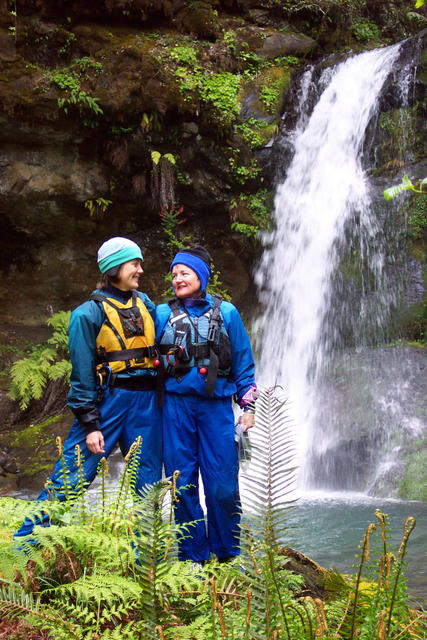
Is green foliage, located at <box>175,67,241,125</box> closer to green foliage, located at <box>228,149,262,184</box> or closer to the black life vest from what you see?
green foliage, located at <box>228,149,262,184</box>

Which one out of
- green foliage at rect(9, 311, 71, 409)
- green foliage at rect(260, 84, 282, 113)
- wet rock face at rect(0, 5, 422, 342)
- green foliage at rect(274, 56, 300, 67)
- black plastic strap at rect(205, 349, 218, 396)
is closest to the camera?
black plastic strap at rect(205, 349, 218, 396)

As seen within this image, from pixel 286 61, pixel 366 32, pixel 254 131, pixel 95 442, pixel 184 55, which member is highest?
pixel 366 32

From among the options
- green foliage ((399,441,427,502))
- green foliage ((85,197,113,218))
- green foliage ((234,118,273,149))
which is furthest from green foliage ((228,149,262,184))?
green foliage ((399,441,427,502))

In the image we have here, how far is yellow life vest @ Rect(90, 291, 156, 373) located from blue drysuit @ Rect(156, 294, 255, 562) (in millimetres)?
161

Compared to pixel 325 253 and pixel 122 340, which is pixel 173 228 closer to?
pixel 325 253

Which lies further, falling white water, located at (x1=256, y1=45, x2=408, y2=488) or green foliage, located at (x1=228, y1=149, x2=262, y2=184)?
green foliage, located at (x1=228, y1=149, x2=262, y2=184)

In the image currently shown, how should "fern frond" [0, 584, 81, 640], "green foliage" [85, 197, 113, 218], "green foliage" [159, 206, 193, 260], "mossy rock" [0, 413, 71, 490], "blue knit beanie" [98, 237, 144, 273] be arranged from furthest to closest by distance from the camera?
"green foliage" [159, 206, 193, 260]
"green foliage" [85, 197, 113, 218]
"mossy rock" [0, 413, 71, 490]
"blue knit beanie" [98, 237, 144, 273]
"fern frond" [0, 584, 81, 640]

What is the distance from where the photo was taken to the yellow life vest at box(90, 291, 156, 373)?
11.8ft

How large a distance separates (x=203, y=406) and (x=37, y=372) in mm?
6211

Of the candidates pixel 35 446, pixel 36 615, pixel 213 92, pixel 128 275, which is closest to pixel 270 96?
pixel 213 92

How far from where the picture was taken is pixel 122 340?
11.9 feet

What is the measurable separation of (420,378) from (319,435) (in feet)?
5.51

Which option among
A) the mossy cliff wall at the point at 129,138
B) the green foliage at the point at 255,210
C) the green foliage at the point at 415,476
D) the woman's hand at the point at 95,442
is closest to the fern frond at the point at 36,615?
the woman's hand at the point at 95,442

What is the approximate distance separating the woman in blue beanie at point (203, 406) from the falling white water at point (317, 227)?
17.2 ft
